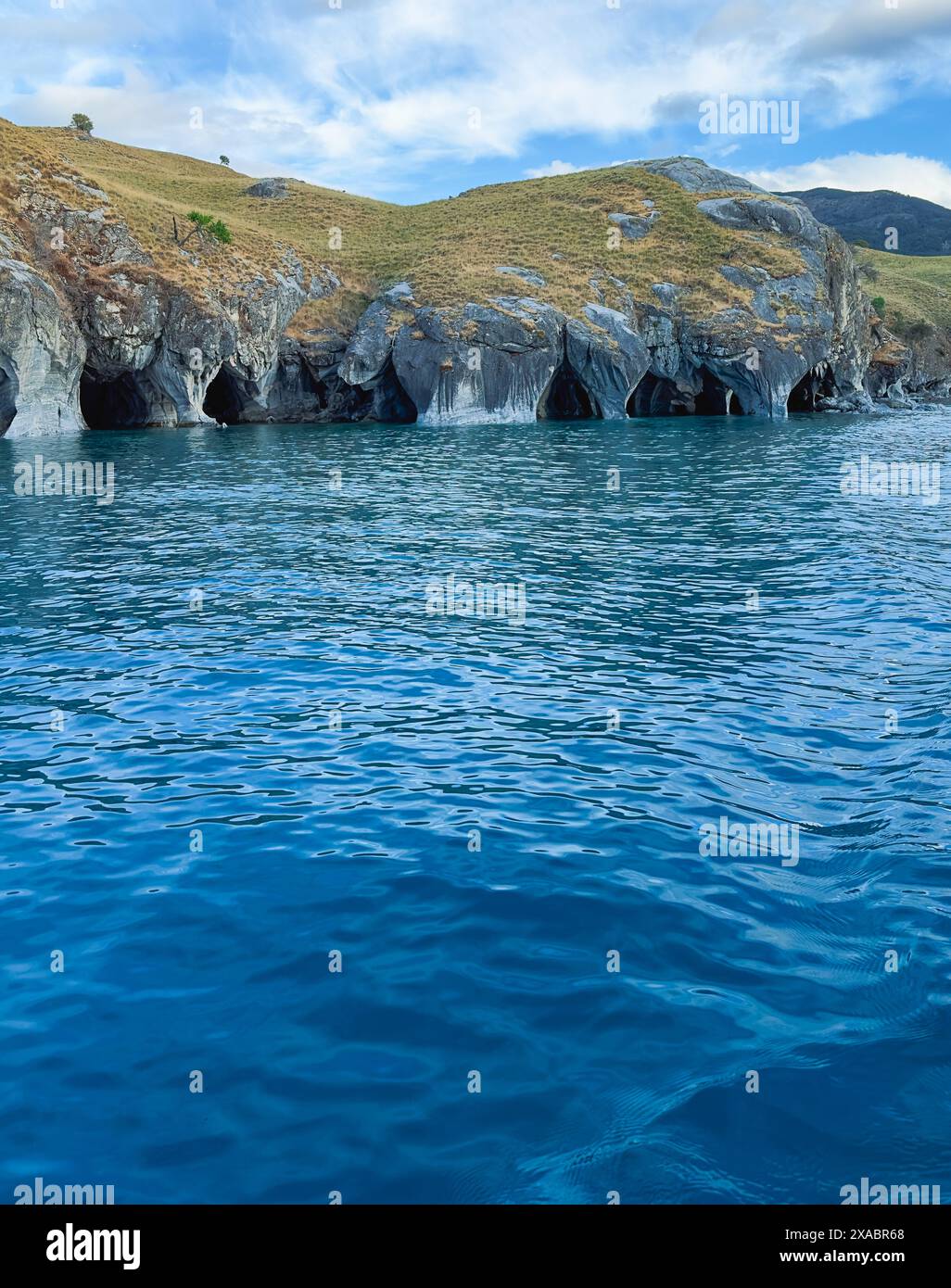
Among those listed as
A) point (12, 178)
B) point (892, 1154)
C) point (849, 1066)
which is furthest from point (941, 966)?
point (12, 178)

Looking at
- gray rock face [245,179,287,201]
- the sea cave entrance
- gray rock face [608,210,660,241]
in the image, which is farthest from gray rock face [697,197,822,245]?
gray rock face [245,179,287,201]

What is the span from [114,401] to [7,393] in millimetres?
14560

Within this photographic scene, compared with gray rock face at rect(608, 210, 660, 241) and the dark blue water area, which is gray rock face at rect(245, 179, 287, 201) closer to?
gray rock face at rect(608, 210, 660, 241)

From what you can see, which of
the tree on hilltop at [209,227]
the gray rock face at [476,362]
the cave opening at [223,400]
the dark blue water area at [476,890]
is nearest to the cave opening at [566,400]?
the gray rock face at [476,362]

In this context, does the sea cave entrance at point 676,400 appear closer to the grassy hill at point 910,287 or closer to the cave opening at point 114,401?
the cave opening at point 114,401

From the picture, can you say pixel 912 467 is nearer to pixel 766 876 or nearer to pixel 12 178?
pixel 766 876

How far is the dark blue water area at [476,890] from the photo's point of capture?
6.67 meters

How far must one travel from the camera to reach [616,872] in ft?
33.0

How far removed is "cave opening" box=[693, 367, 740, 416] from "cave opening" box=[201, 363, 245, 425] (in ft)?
122

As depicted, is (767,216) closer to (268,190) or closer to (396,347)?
(396,347)

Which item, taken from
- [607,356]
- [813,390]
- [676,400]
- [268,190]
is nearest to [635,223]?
[676,400]

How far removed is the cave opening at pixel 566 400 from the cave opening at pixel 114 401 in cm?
3069

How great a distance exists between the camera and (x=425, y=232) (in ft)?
350
